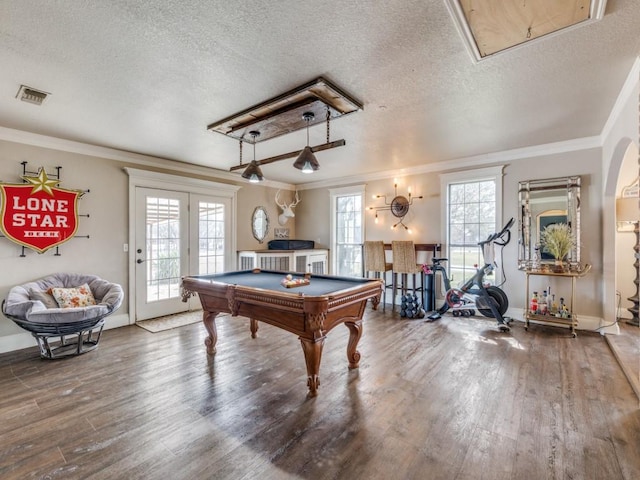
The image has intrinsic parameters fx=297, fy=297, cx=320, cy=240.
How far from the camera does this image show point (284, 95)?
8.58ft

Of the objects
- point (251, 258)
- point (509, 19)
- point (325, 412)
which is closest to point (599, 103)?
point (509, 19)

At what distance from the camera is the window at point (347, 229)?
627 cm

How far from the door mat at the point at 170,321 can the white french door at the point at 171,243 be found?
14 centimetres

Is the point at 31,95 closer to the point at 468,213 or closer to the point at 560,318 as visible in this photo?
the point at 468,213

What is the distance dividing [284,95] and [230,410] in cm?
261

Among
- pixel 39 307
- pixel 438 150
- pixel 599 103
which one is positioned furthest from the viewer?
pixel 438 150

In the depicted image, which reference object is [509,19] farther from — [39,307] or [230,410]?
[39,307]

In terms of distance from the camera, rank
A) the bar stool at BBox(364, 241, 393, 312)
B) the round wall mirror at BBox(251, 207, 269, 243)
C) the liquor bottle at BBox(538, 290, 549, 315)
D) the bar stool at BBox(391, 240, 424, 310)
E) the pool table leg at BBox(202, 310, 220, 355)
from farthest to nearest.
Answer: the round wall mirror at BBox(251, 207, 269, 243)
the bar stool at BBox(364, 241, 393, 312)
the bar stool at BBox(391, 240, 424, 310)
the liquor bottle at BBox(538, 290, 549, 315)
the pool table leg at BBox(202, 310, 220, 355)

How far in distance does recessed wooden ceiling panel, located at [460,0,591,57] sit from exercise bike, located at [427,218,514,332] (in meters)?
2.95

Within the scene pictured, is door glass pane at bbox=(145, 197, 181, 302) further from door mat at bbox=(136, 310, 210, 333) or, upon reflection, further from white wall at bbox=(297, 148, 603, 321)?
white wall at bbox=(297, 148, 603, 321)

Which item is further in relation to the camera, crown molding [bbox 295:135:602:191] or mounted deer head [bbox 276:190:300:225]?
mounted deer head [bbox 276:190:300:225]

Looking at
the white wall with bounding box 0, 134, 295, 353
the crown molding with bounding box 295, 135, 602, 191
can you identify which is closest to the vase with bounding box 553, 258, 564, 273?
the crown molding with bounding box 295, 135, 602, 191

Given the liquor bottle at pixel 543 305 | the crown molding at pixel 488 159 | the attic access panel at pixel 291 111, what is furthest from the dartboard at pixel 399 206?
the attic access panel at pixel 291 111

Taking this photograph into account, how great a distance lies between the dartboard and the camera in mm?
5539
